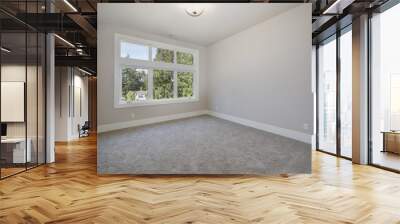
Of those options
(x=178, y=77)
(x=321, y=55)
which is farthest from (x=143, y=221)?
(x=321, y=55)

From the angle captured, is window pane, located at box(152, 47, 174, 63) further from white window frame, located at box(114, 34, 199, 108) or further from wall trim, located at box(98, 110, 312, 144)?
wall trim, located at box(98, 110, 312, 144)

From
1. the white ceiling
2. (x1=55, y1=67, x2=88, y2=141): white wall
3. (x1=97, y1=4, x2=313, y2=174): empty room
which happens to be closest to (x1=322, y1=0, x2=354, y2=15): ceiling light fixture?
(x1=97, y1=4, x2=313, y2=174): empty room

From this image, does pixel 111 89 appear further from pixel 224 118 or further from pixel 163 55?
pixel 224 118

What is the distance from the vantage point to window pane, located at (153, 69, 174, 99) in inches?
169

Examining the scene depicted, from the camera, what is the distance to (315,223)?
2.69 meters

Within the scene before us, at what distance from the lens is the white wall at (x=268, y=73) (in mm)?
4250

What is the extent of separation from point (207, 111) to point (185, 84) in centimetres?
51

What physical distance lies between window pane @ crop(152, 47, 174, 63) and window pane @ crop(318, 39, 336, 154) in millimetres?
3918

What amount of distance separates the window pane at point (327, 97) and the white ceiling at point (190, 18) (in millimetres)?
2792

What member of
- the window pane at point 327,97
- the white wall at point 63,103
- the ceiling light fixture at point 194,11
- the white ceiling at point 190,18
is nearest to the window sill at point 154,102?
the white ceiling at point 190,18

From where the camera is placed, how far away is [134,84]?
4238 mm

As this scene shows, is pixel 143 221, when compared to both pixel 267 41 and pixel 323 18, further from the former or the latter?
pixel 323 18

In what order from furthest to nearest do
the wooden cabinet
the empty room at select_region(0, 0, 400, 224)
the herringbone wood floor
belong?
1. the wooden cabinet
2. the empty room at select_region(0, 0, 400, 224)
3. the herringbone wood floor

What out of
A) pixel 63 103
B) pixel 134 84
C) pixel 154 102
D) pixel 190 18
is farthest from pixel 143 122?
pixel 63 103
